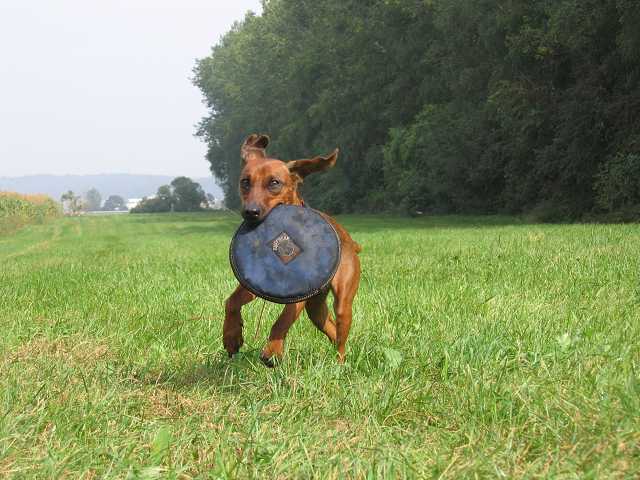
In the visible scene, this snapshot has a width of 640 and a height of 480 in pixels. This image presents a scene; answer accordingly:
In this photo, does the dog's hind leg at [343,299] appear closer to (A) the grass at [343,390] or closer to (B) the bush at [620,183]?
(A) the grass at [343,390]

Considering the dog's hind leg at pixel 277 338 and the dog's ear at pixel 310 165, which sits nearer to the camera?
the dog's hind leg at pixel 277 338

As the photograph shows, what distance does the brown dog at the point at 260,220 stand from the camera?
12.4ft

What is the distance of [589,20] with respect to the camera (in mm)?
21297

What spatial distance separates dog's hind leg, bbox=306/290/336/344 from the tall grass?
3730 cm

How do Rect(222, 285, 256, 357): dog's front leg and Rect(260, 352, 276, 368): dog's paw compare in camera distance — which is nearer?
Rect(260, 352, 276, 368): dog's paw

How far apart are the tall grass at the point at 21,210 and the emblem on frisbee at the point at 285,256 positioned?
3755 cm

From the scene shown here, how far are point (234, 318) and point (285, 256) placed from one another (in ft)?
2.00

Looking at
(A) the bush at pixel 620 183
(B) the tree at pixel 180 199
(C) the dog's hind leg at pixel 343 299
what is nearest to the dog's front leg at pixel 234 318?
(C) the dog's hind leg at pixel 343 299

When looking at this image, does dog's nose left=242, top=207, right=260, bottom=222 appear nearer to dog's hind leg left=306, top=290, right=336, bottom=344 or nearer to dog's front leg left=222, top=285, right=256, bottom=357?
dog's front leg left=222, top=285, right=256, bottom=357

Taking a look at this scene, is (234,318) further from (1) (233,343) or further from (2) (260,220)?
(2) (260,220)

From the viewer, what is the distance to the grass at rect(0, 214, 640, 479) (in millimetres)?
2660

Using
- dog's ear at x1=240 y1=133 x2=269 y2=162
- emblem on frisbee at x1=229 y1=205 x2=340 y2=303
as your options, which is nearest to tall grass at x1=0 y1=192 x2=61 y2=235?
dog's ear at x1=240 y1=133 x2=269 y2=162

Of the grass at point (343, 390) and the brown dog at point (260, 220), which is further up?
the brown dog at point (260, 220)

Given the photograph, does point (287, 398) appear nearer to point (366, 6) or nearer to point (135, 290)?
point (135, 290)
